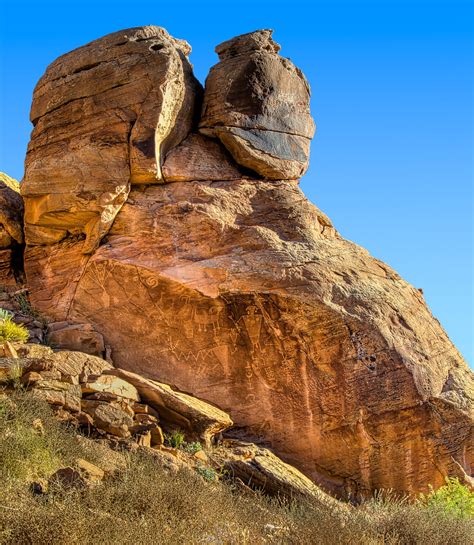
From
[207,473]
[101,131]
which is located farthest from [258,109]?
[207,473]

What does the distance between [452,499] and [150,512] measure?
577 centimetres

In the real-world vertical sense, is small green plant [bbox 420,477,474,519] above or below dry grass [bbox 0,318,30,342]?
below

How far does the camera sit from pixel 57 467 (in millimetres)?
10445

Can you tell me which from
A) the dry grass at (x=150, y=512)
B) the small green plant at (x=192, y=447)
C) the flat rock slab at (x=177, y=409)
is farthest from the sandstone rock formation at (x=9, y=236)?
the small green plant at (x=192, y=447)

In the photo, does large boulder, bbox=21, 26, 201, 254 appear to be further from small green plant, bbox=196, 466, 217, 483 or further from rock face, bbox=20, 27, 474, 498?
small green plant, bbox=196, 466, 217, 483

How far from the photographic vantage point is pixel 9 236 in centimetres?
1689

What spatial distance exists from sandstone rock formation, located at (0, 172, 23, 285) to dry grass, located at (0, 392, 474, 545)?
220 inches

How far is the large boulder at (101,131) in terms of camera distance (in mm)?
15406

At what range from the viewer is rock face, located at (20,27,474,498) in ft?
44.8

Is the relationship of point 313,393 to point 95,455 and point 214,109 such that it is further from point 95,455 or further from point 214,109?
point 214,109

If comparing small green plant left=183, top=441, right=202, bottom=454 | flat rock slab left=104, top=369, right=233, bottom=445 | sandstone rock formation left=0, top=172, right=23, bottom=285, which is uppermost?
sandstone rock formation left=0, top=172, right=23, bottom=285

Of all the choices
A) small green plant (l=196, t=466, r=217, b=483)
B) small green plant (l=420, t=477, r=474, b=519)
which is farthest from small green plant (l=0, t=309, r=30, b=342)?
small green plant (l=420, t=477, r=474, b=519)

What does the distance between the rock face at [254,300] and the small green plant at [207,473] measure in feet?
7.44

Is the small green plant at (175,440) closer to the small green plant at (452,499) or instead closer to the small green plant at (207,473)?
the small green plant at (207,473)
